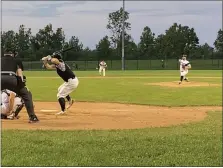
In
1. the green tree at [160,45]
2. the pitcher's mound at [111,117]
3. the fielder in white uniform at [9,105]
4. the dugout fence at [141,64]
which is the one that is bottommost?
the dugout fence at [141,64]

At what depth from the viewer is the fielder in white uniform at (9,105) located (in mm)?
11258

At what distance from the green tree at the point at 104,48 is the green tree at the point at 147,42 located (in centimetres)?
850

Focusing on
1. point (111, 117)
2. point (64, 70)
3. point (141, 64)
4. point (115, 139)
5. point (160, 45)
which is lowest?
point (141, 64)

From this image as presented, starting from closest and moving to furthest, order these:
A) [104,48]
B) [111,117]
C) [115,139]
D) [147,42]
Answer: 1. [115,139]
2. [111,117]
3. [104,48]
4. [147,42]

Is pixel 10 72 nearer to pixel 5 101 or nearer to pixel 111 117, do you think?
pixel 5 101

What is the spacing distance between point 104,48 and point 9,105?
73.6 meters

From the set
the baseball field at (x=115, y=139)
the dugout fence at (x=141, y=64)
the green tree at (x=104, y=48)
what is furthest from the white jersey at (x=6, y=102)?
the green tree at (x=104, y=48)

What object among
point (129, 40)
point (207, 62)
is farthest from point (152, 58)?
point (129, 40)

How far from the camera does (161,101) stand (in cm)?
1714

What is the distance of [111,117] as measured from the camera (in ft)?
39.2

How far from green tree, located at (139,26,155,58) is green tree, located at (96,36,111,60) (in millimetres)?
8495

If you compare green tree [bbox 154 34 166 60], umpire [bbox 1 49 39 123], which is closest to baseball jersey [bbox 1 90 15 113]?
umpire [bbox 1 49 39 123]

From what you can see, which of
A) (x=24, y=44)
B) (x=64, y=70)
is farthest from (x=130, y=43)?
(x=64, y=70)

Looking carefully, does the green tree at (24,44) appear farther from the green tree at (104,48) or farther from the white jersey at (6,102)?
the white jersey at (6,102)
